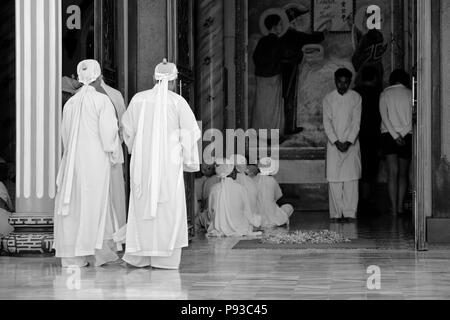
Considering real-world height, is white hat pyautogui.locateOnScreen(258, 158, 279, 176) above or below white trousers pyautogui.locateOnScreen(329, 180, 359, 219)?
above

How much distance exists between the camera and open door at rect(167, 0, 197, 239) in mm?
11750

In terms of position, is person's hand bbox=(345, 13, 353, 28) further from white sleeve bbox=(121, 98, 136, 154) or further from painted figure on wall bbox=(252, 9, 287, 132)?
white sleeve bbox=(121, 98, 136, 154)

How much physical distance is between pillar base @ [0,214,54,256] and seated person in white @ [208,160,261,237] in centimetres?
300

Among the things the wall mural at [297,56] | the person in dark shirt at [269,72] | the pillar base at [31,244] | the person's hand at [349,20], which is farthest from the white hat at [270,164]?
the pillar base at [31,244]

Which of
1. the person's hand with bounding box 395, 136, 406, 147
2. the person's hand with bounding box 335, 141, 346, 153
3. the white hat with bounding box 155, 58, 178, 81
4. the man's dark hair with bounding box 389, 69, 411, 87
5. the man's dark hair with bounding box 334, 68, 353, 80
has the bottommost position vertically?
the person's hand with bounding box 335, 141, 346, 153

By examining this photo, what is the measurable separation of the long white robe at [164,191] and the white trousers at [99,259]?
344mm

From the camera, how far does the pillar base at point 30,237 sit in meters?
10.5

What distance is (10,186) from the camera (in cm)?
1574

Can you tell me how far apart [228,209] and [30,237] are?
3.41 m

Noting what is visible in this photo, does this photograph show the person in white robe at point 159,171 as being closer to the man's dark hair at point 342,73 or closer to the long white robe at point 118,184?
the long white robe at point 118,184

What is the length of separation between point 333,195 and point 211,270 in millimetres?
6372

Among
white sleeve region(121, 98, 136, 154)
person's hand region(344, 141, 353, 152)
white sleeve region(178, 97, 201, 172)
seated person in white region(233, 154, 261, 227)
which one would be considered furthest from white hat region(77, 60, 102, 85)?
person's hand region(344, 141, 353, 152)

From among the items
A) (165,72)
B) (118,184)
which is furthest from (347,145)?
(165,72)
